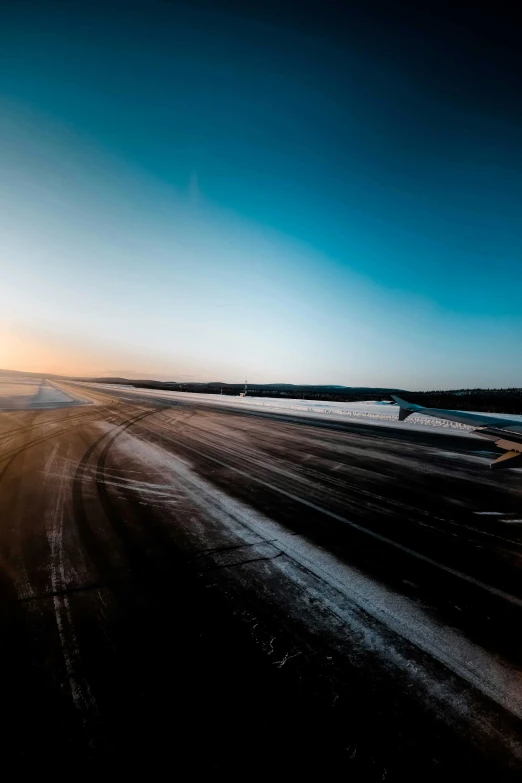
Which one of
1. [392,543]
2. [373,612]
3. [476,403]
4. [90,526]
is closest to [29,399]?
[90,526]

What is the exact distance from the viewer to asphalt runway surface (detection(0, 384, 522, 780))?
6.00ft

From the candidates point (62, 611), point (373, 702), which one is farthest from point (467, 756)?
point (62, 611)

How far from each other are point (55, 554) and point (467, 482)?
24.3 feet

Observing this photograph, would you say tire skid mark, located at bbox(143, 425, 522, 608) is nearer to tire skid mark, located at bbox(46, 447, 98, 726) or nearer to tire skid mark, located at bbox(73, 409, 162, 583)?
tire skid mark, located at bbox(73, 409, 162, 583)

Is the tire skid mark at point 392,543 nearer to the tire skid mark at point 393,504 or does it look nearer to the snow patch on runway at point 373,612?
the tire skid mark at point 393,504

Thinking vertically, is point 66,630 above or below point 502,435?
below

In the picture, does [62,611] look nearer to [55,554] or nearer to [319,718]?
[55,554]

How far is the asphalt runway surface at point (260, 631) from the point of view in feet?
6.00

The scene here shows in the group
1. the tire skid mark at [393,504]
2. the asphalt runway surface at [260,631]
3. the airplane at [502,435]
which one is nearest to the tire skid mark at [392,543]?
the asphalt runway surface at [260,631]

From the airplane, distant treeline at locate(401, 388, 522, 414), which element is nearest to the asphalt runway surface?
the airplane

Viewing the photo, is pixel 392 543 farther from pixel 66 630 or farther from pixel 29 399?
pixel 29 399

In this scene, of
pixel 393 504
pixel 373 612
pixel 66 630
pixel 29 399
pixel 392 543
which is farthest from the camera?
pixel 29 399

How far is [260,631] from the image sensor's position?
2.68 meters

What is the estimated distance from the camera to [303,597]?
3131mm
